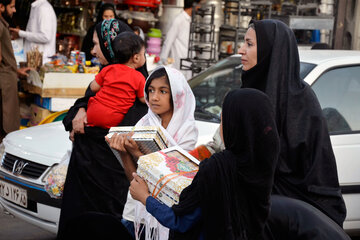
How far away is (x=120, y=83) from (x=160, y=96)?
0.49 m

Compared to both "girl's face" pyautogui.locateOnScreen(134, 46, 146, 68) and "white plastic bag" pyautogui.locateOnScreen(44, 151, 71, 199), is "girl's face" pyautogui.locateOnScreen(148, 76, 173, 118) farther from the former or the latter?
"white plastic bag" pyautogui.locateOnScreen(44, 151, 71, 199)

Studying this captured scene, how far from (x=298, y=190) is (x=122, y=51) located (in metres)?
1.36

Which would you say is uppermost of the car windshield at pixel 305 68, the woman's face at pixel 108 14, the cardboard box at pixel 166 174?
the woman's face at pixel 108 14

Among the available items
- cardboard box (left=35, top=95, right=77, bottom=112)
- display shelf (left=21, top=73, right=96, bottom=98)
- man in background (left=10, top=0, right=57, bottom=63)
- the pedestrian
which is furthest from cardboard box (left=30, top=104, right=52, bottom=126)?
the pedestrian

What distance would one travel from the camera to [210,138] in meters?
4.25

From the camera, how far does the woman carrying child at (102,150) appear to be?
139 inches

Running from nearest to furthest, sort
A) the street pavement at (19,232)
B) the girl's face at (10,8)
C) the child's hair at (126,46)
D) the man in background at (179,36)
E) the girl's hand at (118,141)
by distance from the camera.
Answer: the girl's hand at (118,141)
the child's hair at (126,46)
the street pavement at (19,232)
the girl's face at (10,8)
the man in background at (179,36)

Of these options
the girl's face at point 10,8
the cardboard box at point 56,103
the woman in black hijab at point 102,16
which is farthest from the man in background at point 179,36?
the cardboard box at point 56,103

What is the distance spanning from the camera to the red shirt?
3.50 m

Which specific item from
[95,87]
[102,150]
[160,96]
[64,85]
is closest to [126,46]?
[95,87]

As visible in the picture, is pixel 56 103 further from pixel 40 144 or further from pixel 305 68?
pixel 305 68

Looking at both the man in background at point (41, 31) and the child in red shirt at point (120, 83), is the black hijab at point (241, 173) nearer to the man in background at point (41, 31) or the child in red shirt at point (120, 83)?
the child in red shirt at point (120, 83)

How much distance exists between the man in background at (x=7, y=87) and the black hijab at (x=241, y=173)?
5.24 metres

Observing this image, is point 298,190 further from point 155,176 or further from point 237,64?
point 237,64
